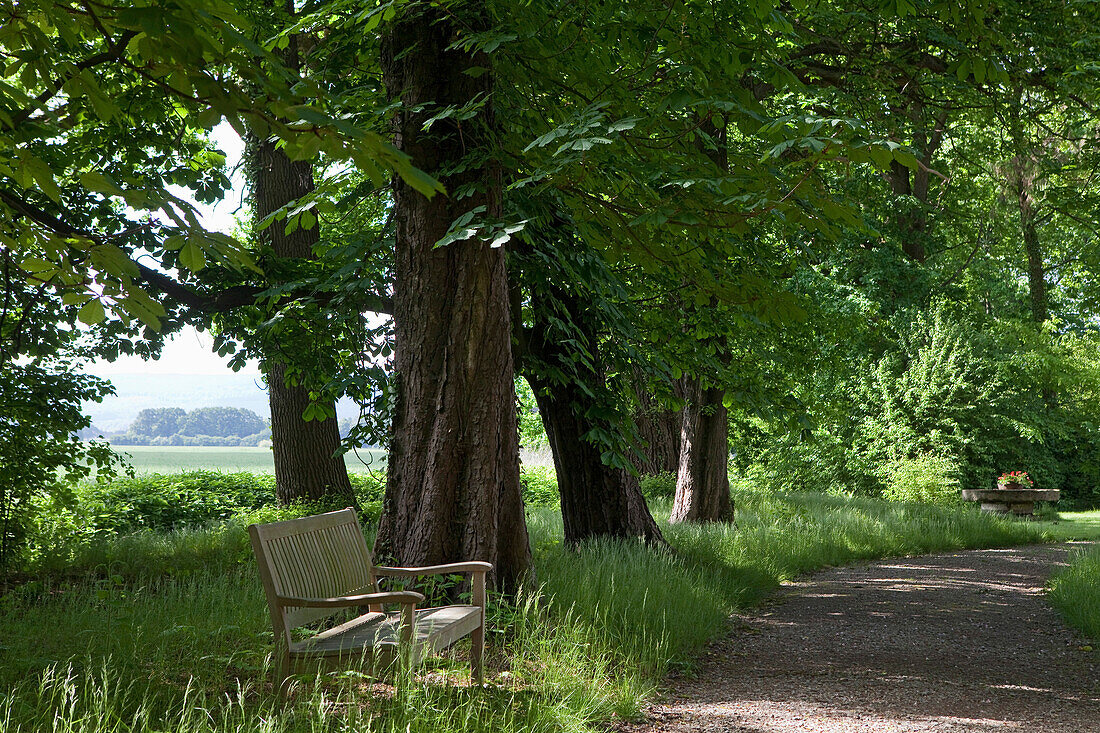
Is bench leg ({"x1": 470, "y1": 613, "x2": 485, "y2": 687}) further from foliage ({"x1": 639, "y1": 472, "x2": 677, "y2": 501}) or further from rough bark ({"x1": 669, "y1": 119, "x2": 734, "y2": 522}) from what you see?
foliage ({"x1": 639, "y1": 472, "x2": 677, "y2": 501})

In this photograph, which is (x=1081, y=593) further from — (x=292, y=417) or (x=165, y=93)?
(x=292, y=417)

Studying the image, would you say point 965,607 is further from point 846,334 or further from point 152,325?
point 152,325

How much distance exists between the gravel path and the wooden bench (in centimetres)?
113

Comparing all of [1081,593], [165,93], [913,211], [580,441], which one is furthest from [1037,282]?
[165,93]

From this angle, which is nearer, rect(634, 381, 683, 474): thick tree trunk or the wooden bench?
the wooden bench

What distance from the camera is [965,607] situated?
7.96 metres

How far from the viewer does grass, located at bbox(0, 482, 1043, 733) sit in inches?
135

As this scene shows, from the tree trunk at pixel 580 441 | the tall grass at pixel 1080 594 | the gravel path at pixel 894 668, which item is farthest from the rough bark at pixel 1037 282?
the tree trunk at pixel 580 441

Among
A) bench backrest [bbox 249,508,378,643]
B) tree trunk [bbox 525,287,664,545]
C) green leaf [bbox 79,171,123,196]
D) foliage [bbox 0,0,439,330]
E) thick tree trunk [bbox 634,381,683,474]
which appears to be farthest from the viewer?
thick tree trunk [bbox 634,381,683,474]

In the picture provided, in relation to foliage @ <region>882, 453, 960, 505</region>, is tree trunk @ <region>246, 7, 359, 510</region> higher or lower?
higher

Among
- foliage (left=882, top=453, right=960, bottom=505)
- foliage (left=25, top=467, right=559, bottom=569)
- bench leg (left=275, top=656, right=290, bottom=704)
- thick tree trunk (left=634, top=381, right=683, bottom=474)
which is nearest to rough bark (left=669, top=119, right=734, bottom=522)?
foliage (left=25, top=467, right=559, bottom=569)

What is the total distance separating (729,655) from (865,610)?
2.34 metres

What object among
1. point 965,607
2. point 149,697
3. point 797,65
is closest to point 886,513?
point 965,607

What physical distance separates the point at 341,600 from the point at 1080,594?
274 inches
